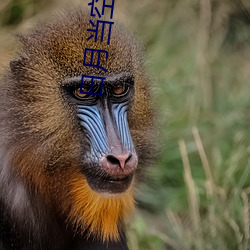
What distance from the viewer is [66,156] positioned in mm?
3553

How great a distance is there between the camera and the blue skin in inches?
135

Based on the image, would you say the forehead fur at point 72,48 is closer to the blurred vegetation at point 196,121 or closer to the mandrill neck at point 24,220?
the blurred vegetation at point 196,121

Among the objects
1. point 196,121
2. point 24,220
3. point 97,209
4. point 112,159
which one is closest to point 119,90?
point 112,159

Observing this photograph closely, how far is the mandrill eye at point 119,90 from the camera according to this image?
3.64 meters

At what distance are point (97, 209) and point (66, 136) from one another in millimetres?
320

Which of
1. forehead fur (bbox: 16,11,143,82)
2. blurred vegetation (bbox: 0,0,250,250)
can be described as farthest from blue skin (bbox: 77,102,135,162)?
blurred vegetation (bbox: 0,0,250,250)

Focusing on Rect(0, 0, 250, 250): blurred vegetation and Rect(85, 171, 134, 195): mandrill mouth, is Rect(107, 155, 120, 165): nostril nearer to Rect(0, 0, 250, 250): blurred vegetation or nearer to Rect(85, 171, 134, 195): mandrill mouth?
Rect(85, 171, 134, 195): mandrill mouth

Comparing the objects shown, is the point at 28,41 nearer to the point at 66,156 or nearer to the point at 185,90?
the point at 66,156

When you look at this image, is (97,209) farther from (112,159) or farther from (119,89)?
(119,89)

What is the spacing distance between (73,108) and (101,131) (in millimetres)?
194

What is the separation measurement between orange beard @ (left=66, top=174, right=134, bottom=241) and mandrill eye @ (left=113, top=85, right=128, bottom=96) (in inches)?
15.0

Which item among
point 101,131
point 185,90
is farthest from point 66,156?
point 185,90

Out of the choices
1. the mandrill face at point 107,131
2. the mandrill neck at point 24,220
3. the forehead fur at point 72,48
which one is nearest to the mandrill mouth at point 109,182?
the mandrill face at point 107,131

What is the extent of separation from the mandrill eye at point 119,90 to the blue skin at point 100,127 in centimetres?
5
